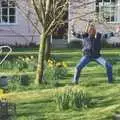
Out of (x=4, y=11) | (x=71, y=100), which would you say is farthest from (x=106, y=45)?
(x=71, y=100)

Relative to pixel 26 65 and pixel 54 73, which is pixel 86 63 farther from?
pixel 26 65

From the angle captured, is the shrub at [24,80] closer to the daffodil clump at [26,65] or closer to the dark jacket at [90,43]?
the dark jacket at [90,43]

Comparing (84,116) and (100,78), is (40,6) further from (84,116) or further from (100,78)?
(84,116)

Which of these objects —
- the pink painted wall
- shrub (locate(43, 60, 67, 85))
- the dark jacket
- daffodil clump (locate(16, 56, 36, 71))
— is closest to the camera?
the dark jacket

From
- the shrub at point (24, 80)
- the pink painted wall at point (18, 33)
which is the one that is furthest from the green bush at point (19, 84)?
the pink painted wall at point (18, 33)

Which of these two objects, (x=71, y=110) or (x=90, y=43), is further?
(x=90, y=43)

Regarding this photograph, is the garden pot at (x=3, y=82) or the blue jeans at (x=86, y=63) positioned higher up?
the blue jeans at (x=86, y=63)

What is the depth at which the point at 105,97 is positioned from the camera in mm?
13102

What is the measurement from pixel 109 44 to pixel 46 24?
2101cm

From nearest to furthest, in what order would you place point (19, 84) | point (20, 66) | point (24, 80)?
point (19, 84) < point (24, 80) < point (20, 66)

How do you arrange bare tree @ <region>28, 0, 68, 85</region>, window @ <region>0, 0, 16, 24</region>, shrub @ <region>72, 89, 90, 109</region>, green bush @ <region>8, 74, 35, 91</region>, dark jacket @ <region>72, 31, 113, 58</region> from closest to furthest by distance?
shrub @ <region>72, 89, 90, 109</region>, green bush @ <region>8, 74, 35, 91</region>, bare tree @ <region>28, 0, 68, 85</region>, dark jacket @ <region>72, 31, 113, 58</region>, window @ <region>0, 0, 16, 24</region>

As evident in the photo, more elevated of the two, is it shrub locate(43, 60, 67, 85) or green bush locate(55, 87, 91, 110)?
shrub locate(43, 60, 67, 85)

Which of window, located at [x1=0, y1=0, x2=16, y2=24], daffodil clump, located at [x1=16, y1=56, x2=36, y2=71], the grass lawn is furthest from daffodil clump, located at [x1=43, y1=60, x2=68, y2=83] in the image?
window, located at [x1=0, y1=0, x2=16, y2=24]

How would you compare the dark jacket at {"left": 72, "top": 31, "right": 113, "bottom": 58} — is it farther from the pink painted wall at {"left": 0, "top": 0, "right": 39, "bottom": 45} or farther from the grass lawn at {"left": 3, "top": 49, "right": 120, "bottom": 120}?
the pink painted wall at {"left": 0, "top": 0, "right": 39, "bottom": 45}
